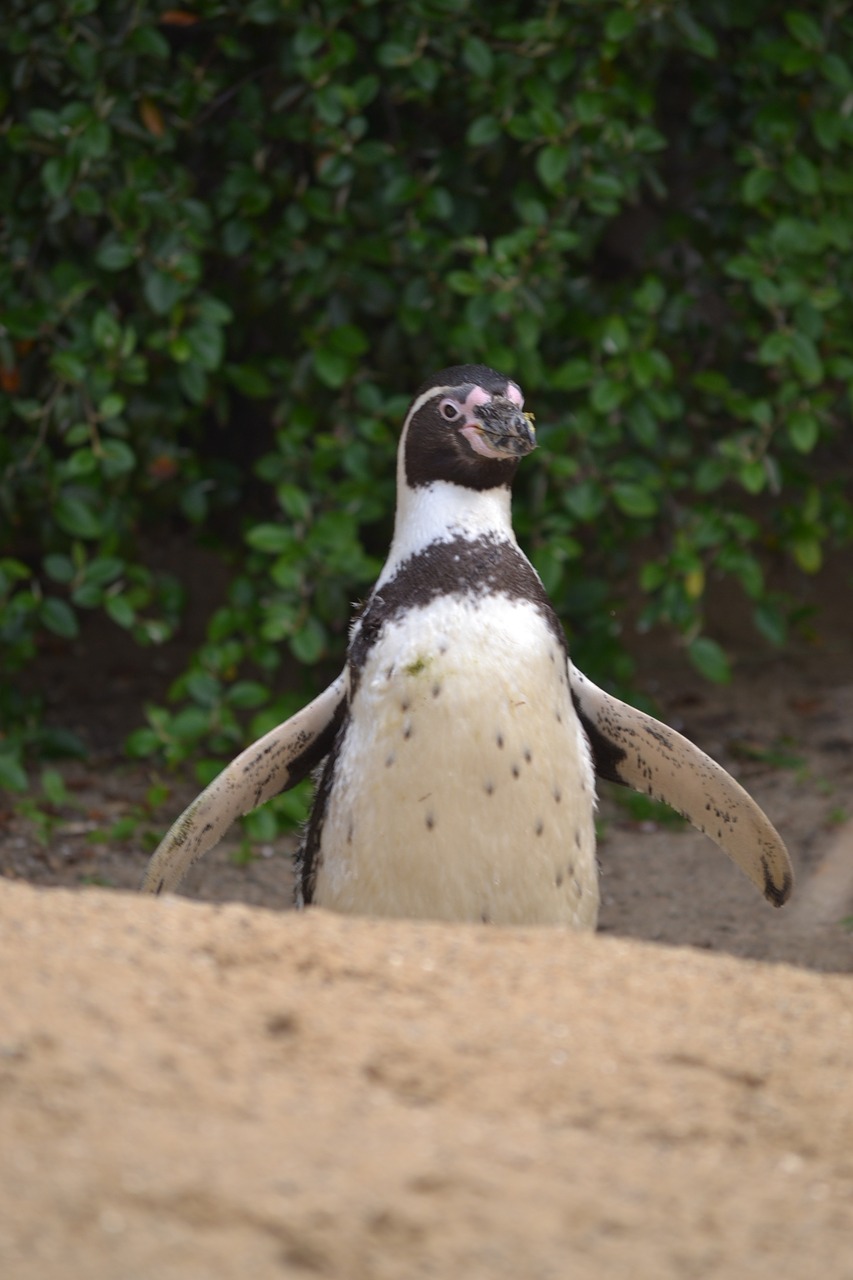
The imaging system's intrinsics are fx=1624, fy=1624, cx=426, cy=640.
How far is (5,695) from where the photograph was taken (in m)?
4.43

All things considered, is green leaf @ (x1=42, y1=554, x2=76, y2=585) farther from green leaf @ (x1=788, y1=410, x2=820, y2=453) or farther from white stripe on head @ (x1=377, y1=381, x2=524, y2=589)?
green leaf @ (x1=788, y1=410, x2=820, y2=453)

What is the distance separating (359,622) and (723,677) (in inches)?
72.9

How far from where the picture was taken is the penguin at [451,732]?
8.59ft

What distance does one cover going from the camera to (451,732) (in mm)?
2607

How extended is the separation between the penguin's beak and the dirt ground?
1.04 metres

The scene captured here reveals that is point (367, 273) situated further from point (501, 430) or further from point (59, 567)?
point (501, 430)

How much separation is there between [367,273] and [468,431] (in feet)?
5.06

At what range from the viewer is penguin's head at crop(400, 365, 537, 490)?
2760 mm

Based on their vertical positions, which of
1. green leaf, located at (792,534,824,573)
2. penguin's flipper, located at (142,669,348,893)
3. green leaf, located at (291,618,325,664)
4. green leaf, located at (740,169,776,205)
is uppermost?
green leaf, located at (740,169,776,205)

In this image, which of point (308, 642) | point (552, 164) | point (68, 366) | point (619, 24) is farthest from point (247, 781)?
point (619, 24)

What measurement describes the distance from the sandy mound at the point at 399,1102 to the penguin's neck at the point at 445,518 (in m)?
0.98

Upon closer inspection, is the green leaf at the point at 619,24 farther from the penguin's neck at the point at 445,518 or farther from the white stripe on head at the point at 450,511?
the penguin's neck at the point at 445,518

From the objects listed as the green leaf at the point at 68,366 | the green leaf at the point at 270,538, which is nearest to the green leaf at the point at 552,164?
the green leaf at the point at 270,538

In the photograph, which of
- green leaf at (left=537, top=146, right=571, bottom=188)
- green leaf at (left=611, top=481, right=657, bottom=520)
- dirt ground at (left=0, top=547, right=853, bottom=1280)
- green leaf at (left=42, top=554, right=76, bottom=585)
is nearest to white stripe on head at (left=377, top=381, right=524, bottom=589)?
dirt ground at (left=0, top=547, right=853, bottom=1280)
